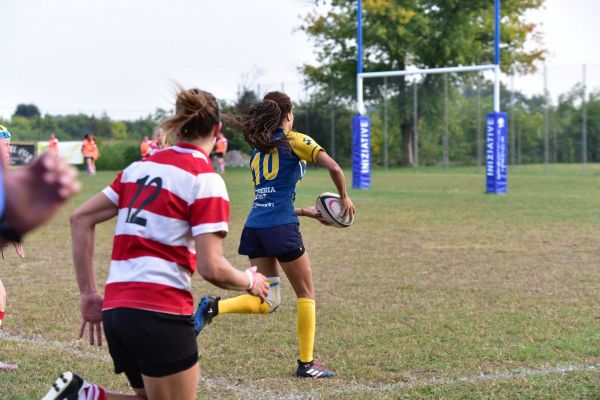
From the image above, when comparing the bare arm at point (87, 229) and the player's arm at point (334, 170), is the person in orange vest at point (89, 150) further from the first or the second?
the bare arm at point (87, 229)

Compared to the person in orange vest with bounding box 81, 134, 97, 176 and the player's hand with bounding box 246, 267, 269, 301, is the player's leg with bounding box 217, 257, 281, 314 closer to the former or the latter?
the player's hand with bounding box 246, 267, 269, 301

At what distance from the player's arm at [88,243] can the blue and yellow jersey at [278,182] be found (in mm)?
2191

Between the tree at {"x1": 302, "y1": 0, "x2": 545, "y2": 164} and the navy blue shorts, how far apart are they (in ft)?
118

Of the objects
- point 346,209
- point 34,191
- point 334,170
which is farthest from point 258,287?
point 346,209

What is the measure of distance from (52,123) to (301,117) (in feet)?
49.8

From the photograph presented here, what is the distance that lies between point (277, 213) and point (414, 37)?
129 feet

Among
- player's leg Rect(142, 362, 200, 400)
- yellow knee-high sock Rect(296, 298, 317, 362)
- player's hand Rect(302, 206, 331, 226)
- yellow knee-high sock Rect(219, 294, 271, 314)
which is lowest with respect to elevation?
yellow knee-high sock Rect(296, 298, 317, 362)

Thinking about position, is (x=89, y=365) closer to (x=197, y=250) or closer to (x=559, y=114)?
(x=197, y=250)

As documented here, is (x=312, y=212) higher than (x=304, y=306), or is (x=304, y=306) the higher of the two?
(x=312, y=212)

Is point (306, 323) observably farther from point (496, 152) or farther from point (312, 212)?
point (496, 152)

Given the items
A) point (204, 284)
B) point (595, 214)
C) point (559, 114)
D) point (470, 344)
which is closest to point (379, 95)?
point (559, 114)

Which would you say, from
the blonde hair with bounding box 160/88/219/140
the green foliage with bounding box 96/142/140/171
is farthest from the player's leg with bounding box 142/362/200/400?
the green foliage with bounding box 96/142/140/171

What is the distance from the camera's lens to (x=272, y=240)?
5500mm

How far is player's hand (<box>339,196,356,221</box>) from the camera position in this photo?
5.77 m
